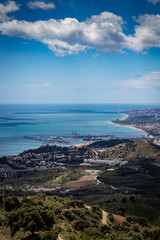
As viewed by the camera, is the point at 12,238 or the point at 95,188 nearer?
the point at 12,238

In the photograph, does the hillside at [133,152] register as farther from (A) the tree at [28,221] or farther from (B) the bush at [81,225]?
(A) the tree at [28,221]

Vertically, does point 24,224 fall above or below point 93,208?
above

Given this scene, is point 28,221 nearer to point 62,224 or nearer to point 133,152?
point 62,224

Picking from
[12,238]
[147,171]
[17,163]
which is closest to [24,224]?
[12,238]

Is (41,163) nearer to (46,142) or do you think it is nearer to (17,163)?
(17,163)

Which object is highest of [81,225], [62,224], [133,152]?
[62,224]

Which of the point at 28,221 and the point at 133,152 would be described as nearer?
the point at 28,221

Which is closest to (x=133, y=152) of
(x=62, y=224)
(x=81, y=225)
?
(x=81, y=225)

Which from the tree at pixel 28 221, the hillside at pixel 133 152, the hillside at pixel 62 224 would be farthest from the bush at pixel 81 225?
the hillside at pixel 133 152
